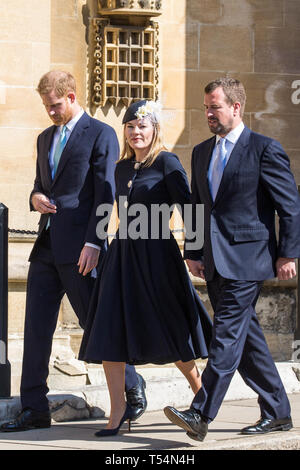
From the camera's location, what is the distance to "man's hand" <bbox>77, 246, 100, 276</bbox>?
650cm

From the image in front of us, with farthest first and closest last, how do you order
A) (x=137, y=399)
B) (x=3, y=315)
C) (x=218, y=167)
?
(x=3, y=315) < (x=137, y=399) < (x=218, y=167)

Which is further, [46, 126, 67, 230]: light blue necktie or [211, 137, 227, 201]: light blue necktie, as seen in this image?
[46, 126, 67, 230]: light blue necktie

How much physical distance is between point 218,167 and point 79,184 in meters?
0.85

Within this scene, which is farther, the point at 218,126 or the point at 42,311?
the point at 42,311

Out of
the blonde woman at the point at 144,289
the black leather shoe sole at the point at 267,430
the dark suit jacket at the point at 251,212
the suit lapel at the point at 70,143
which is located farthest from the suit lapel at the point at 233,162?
the black leather shoe sole at the point at 267,430

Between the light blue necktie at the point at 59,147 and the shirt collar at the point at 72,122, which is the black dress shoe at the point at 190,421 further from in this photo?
the shirt collar at the point at 72,122

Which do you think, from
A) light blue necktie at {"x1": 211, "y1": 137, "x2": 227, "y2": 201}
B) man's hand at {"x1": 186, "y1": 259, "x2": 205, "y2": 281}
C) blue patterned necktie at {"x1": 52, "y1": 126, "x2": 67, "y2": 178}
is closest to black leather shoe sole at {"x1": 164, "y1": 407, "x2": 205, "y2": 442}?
man's hand at {"x1": 186, "y1": 259, "x2": 205, "y2": 281}

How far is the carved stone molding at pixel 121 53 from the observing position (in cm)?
977

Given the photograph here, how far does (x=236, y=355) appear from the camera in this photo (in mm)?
5965

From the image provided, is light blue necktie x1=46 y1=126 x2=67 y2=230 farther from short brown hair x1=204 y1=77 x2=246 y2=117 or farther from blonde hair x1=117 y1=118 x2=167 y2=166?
short brown hair x1=204 y1=77 x2=246 y2=117

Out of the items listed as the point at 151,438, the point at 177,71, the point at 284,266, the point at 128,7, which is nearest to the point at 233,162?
the point at 284,266

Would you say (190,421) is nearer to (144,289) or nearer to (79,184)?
(144,289)
